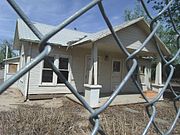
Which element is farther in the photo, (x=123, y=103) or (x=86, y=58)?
(x=86, y=58)

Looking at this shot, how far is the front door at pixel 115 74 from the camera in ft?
49.8

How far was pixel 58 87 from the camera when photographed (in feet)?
40.1

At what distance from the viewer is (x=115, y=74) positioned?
15.3 meters

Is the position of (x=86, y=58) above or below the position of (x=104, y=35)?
below

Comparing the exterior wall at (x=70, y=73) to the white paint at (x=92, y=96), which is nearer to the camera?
the white paint at (x=92, y=96)

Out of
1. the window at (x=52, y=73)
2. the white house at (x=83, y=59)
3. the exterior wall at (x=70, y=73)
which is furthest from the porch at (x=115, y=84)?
the window at (x=52, y=73)

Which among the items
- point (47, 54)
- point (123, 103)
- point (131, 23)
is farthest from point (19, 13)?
point (131, 23)

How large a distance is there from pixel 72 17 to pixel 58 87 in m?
11.8

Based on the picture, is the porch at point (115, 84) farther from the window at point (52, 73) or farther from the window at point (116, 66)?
the window at point (52, 73)

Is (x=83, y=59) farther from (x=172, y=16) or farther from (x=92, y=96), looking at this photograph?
(x=172, y=16)

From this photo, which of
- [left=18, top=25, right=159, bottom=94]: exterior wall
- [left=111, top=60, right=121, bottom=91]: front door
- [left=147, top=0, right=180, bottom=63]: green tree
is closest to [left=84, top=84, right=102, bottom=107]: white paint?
[left=18, top=25, right=159, bottom=94]: exterior wall

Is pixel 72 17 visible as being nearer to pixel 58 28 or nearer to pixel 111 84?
pixel 58 28

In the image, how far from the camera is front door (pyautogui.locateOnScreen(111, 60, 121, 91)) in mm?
15181

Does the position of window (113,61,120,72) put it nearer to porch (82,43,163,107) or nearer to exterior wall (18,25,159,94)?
porch (82,43,163,107)
